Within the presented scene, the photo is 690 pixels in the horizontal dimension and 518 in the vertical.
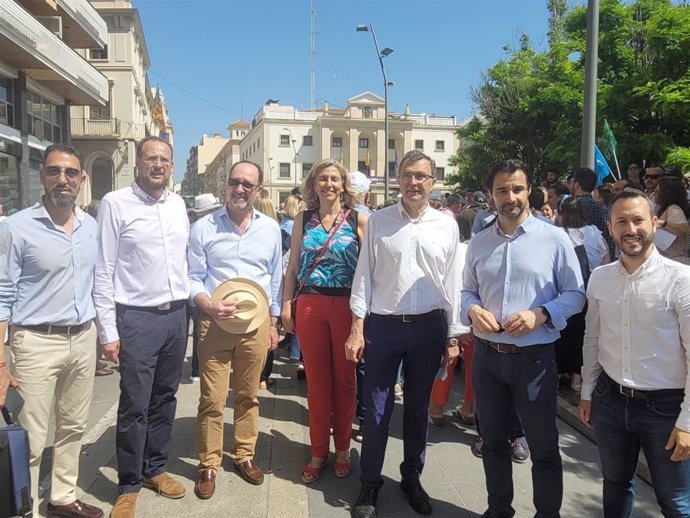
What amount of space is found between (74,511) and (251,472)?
42.1 inches

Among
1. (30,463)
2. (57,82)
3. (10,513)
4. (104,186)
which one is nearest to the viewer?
(10,513)

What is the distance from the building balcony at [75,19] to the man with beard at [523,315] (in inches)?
764

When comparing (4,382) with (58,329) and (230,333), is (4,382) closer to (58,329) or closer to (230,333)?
(58,329)

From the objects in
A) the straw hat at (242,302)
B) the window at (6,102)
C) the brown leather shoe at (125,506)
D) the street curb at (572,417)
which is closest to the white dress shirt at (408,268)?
the straw hat at (242,302)

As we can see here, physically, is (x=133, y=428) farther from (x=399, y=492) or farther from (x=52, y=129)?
(x=52, y=129)

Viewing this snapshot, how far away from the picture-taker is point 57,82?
60.3 feet

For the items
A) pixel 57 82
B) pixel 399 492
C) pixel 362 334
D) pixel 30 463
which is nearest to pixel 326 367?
pixel 362 334

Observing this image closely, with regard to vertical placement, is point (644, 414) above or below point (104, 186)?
Answer: below

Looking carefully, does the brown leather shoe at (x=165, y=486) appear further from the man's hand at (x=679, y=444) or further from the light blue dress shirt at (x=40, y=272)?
the man's hand at (x=679, y=444)

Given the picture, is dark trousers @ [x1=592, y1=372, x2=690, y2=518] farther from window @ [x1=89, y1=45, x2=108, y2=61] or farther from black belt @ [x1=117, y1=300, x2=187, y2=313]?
window @ [x1=89, y1=45, x2=108, y2=61]

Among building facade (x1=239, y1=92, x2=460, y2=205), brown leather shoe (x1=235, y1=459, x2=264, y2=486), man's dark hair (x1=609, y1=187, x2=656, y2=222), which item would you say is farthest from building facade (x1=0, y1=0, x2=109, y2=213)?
building facade (x1=239, y1=92, x2=460, y2=205)

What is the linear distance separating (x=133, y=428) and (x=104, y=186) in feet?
106

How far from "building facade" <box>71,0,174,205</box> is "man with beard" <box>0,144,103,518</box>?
2808 cm

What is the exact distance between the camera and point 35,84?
58.2ft
